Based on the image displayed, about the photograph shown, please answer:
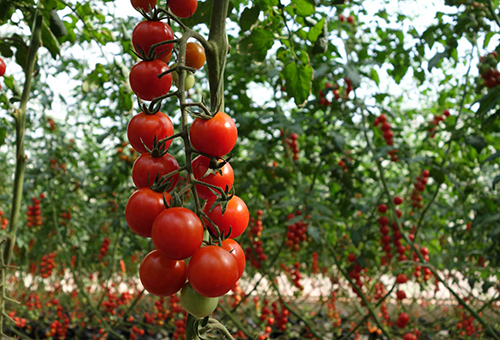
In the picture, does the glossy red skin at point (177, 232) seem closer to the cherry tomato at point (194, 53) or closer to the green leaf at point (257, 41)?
the cherry tomato at point (194, 53)

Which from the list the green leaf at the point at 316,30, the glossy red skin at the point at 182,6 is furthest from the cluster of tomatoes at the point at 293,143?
the glossy red skin at the point at 182,6

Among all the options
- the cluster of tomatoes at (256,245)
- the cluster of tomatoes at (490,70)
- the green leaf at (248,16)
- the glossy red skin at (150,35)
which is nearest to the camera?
the glossy red skin at (150,35)

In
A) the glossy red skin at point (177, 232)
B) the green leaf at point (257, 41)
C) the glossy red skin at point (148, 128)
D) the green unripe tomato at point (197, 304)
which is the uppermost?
the green leaf at point (257, 41)

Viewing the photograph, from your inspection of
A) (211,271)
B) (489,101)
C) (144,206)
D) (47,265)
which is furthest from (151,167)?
(47,265)

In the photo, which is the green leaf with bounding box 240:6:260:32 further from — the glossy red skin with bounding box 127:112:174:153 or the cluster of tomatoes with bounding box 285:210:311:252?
the cluster of tomatoes with bounding box 285:210:311:252

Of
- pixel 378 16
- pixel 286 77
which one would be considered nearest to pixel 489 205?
pixel 378 16

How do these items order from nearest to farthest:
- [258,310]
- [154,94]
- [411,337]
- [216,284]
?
[216,284], [154,94], [411,337], [258,310]

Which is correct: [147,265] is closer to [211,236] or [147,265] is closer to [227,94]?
[211,236]

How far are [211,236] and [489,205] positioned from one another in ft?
7.54

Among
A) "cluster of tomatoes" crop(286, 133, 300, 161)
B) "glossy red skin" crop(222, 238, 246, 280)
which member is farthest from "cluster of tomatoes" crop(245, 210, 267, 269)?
"glossy red skin" crop(222, 238, 246, 280)

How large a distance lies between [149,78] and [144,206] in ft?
→ 0.58

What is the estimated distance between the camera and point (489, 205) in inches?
90.9

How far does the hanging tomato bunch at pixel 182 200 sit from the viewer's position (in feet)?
1.51

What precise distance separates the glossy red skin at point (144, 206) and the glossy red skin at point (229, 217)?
0.19 feet
